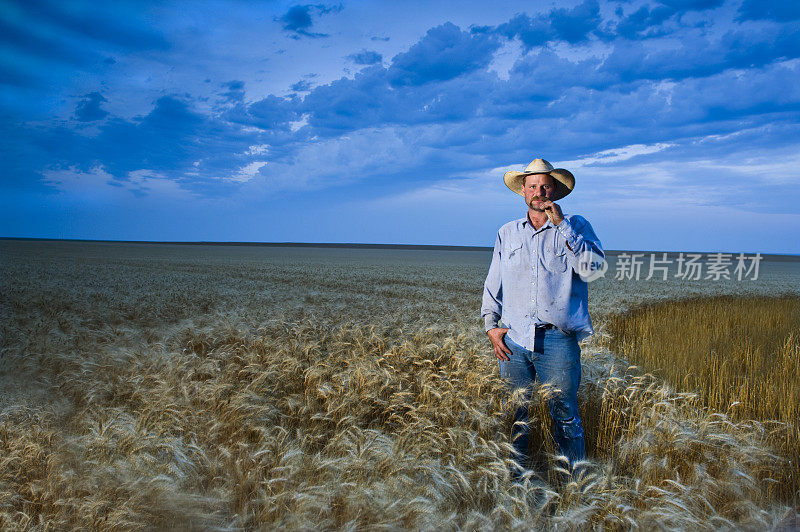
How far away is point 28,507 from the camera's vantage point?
3.10m

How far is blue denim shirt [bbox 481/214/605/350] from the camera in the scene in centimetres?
352

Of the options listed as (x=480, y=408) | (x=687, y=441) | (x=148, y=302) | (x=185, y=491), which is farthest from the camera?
(x=148, y=302)

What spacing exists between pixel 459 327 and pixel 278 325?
3450mm

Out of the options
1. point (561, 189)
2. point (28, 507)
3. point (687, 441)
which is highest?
point (561, 189)

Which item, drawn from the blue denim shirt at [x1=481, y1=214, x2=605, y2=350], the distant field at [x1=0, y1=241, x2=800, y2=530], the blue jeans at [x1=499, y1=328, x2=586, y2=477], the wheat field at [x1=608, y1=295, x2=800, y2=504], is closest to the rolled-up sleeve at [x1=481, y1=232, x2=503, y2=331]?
the blue denim shirt at [x1=481, y1=214, x2=605, y2=350]

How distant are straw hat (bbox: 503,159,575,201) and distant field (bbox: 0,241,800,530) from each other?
1.98 m

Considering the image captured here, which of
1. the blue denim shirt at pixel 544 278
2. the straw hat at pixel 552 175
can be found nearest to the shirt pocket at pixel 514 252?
the blue denim shirt at pixel 544 278

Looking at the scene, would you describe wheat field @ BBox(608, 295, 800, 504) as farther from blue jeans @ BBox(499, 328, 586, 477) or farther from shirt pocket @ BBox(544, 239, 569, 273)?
shirt pocket @ BBox(544, 239, 569, 273)

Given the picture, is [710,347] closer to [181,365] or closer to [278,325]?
[278,325]

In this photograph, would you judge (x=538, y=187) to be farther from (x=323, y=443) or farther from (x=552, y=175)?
(x=323, y=443)

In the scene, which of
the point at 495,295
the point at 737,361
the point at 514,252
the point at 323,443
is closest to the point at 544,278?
the point at 514,252

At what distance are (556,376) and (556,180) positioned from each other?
161 cm

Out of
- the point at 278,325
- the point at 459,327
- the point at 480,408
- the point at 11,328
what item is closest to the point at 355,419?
the point at 480,408

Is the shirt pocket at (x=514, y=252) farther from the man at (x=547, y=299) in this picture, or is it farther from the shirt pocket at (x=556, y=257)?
the shirt pocket at (x=556, y=257)
